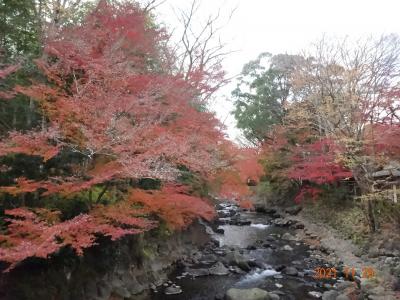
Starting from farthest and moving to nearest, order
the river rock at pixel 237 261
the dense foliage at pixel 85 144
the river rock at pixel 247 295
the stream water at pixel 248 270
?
the river rock at pixel 237 261 < the stream water at pixel 248 270 < the river rock at pixel 247 295 < the dense foliage at pixel 85 144

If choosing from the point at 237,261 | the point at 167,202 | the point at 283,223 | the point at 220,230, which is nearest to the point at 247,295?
the point at 167,202

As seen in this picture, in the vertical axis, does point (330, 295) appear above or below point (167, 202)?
below

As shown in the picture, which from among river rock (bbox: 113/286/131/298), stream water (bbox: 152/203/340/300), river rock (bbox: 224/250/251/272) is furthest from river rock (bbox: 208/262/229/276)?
river rock (bbox: 113/286/131/298)

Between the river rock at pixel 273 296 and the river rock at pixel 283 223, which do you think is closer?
the river rock at pixel 273 296

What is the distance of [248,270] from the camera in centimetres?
1414

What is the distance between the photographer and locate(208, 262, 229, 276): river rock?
1351 centimetres

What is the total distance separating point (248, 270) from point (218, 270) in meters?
1.36

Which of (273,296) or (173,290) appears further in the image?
(173,290)

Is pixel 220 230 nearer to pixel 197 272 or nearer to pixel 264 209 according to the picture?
pixel 197 272

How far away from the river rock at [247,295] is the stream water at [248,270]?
50 cm

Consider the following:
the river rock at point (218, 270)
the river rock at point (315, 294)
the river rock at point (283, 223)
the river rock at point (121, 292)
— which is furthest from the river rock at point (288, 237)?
the river rock at point (121, 292)

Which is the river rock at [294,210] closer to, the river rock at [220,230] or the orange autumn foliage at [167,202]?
the river rock at [220,230]

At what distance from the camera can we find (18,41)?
10984 mm

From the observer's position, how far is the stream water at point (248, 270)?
11.6 meters
